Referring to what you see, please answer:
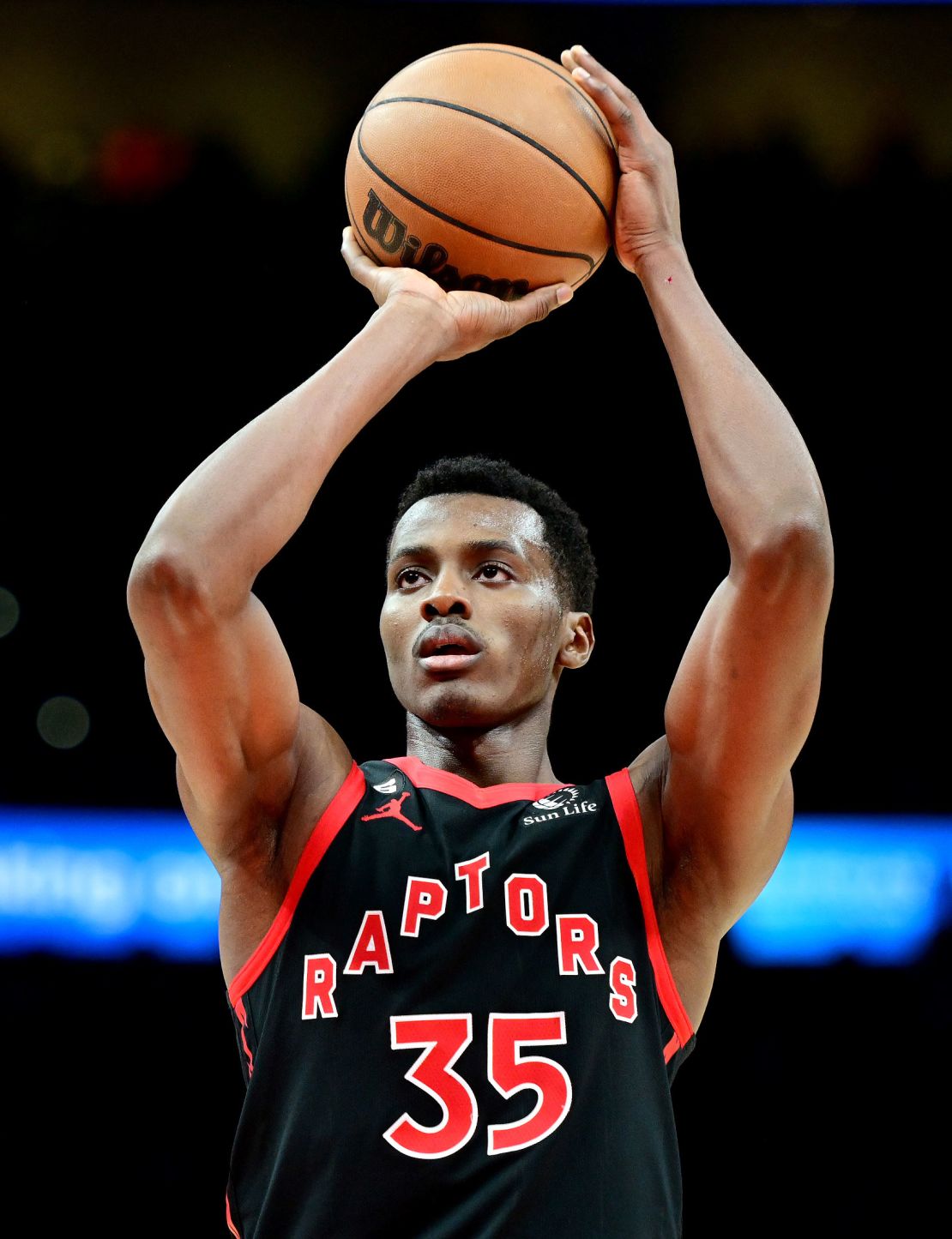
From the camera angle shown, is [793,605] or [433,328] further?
[433,328]

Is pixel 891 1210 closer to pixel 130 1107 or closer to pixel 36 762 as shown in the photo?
pixel 130 1107

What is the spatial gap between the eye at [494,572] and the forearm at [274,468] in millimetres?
516

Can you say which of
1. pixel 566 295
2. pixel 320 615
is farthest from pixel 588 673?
pixel 566 295

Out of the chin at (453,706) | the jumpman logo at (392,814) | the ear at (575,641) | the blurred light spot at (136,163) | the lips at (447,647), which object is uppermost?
the blurred light spot at (136,163)

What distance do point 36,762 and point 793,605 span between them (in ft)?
13.7

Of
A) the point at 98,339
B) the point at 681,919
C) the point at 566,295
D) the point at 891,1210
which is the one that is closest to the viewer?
the point at 681,919

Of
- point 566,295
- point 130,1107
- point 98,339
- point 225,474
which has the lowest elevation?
point 130,1107

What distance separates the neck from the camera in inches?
108

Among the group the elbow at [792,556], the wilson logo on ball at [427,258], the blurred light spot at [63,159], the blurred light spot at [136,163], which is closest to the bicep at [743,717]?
the elbow at [792,556]

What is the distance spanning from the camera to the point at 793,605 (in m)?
2.23

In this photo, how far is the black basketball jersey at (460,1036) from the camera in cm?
206

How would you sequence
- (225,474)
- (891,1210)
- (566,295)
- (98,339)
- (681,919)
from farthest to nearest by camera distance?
(98,339), (891,1210), (566,295), (681,919), (225,474)

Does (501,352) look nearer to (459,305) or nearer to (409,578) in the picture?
(409,578)

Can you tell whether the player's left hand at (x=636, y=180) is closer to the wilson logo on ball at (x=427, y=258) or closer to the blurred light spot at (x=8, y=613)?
the wilson logo on ball at (x=427, y=258)
